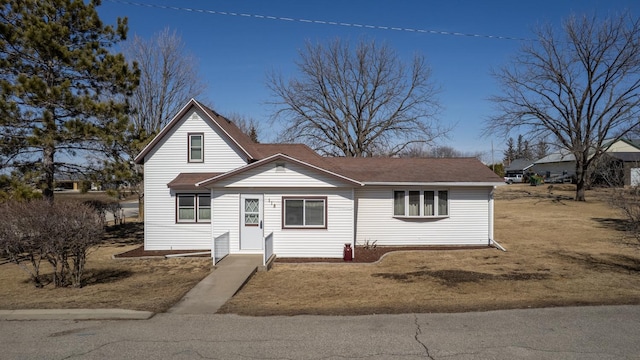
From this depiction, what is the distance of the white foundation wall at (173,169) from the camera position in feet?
56.7

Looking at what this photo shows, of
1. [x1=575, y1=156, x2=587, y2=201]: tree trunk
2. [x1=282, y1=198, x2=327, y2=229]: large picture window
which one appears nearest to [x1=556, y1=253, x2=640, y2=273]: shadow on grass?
[x1=282, y1=198, x2=327, y2=229]: large picture window

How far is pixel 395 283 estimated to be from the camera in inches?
441

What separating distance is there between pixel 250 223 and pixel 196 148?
15.0ft

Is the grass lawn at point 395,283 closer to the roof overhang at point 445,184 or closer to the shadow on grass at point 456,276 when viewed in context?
the shadow on grass at point 456,276

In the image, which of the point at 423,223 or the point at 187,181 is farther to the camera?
the point at 423,223

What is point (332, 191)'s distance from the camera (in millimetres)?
15102

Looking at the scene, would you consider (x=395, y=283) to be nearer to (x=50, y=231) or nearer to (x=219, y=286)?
(x=219, y=286)

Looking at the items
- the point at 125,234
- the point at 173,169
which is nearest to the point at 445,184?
the point at 173,169

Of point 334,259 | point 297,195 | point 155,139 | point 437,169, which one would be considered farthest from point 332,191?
point 155,139

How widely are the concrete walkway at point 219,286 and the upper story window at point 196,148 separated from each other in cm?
497

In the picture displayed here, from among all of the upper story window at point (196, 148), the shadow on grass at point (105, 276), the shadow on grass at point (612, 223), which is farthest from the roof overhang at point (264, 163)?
the shadow on grass at point (612, 223)

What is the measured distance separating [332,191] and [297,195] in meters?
1.26

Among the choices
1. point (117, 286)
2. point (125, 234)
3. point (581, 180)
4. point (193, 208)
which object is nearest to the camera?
point (117, 286)

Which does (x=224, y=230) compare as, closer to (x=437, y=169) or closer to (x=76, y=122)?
(x=76, y=122)
